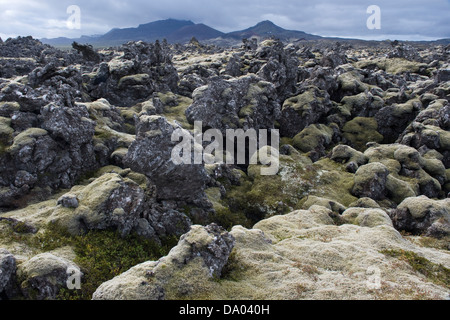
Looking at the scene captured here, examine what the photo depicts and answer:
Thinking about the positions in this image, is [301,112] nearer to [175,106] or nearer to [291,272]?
[175,106]

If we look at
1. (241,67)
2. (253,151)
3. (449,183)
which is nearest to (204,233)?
(253,151)

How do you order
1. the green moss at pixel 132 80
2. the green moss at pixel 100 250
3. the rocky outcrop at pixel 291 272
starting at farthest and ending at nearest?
the green moss at pixel 132 80, the green moss at pixel 100 250, the rocky outcrop at pixel 291 272

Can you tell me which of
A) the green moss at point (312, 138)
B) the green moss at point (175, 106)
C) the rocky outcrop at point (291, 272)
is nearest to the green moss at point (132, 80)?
the green moss at point (175, 106)

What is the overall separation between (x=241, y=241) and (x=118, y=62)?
57.5 meters

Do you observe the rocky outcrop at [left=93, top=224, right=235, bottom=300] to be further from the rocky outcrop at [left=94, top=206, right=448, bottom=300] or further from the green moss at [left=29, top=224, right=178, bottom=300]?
the green moss at [left=29, top=224, right=178, bottom=300]

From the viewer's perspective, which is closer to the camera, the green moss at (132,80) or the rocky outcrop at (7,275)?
the rocky outcrop at (7,275)

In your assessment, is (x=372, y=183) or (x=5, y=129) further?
(x=372, y=183)

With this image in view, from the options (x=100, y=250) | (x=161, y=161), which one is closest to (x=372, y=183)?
(x=161, y=161)

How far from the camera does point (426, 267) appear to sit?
1742 cm

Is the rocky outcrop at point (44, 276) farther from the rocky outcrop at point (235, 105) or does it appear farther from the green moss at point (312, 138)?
the green moss at point (312, 138)

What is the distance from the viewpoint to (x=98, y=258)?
19.3m

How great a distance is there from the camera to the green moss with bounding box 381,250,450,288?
54.5 feet

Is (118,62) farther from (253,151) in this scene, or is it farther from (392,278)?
(392,278)

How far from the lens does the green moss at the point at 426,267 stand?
16622mm
